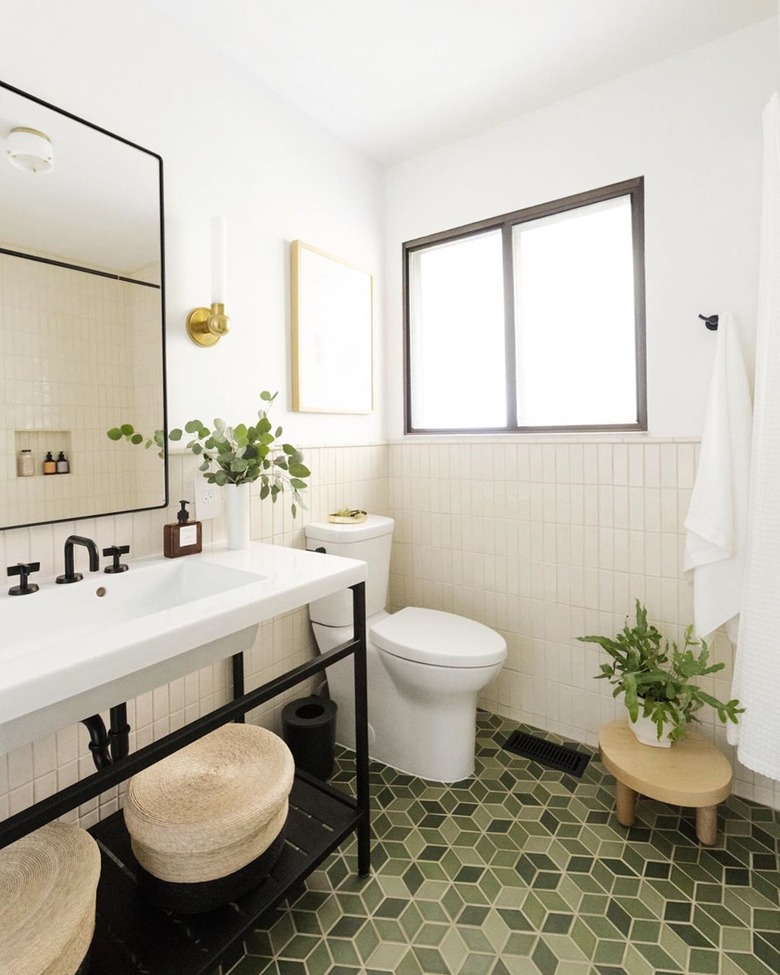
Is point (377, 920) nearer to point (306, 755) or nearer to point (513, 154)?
point (306, 755)

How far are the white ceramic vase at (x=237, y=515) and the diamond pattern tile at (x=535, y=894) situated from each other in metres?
0.96

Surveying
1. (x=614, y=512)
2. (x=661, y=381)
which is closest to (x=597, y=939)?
(x=614, y=512)

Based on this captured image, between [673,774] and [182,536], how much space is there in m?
1.57

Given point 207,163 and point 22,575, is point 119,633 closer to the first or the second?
point 22,575

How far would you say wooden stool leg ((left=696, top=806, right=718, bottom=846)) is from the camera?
152cm

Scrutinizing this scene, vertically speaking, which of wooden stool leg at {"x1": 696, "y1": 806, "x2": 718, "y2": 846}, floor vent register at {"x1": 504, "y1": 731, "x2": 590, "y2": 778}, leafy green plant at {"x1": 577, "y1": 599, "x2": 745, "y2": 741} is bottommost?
floor vent register at {"x1": 504, "y1": 731, "x2": 590, "y2": 778}

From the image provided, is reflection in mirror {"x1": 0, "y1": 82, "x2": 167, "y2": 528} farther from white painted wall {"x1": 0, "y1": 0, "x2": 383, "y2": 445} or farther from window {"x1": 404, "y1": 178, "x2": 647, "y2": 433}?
window {"x1": 404, "y1": 178, "x2": 647, "y2": 433}

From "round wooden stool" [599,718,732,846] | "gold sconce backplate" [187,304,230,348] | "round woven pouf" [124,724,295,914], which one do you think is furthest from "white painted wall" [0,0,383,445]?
"round wooden stool" [599,718,732,846]

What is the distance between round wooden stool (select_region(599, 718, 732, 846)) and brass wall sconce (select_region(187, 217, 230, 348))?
178cm

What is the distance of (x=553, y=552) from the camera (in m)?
2.11

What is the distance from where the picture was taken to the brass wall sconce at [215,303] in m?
1.59

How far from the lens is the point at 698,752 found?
5.45 feet

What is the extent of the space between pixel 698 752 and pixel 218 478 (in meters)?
1.69

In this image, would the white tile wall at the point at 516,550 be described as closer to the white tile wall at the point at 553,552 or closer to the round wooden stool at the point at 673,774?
the white tile wall at the point at 553,552
